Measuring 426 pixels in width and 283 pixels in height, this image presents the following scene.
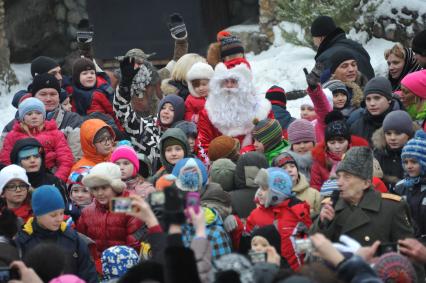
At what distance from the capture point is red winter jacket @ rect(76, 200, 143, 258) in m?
9.23

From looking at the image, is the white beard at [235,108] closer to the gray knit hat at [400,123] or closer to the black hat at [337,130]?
the black hat at [337,130]

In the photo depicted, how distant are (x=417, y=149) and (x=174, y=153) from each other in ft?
6.65

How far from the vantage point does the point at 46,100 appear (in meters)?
11.4

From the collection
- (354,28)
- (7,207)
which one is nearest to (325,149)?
(7,207)

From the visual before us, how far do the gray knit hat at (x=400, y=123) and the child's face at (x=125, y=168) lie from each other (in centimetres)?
191

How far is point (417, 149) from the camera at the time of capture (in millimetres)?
8852

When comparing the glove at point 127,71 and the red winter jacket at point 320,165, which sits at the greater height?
the glove at point 127,71

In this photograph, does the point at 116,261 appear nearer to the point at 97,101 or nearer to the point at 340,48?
the point at 97,101

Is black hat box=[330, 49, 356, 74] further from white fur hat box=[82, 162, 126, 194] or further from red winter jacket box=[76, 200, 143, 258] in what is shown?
red winter jacket box=[76, 200, 143, 258]

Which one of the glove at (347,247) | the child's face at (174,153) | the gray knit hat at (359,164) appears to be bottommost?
the child's face at (174,153)

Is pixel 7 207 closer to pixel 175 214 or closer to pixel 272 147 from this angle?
pixel 272 147

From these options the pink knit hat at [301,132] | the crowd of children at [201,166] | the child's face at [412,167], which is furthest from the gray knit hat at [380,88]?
the child's face at [412,167]

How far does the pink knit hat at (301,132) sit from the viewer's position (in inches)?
394

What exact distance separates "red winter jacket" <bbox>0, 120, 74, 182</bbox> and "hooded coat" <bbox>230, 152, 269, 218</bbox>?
1733 millimetres
